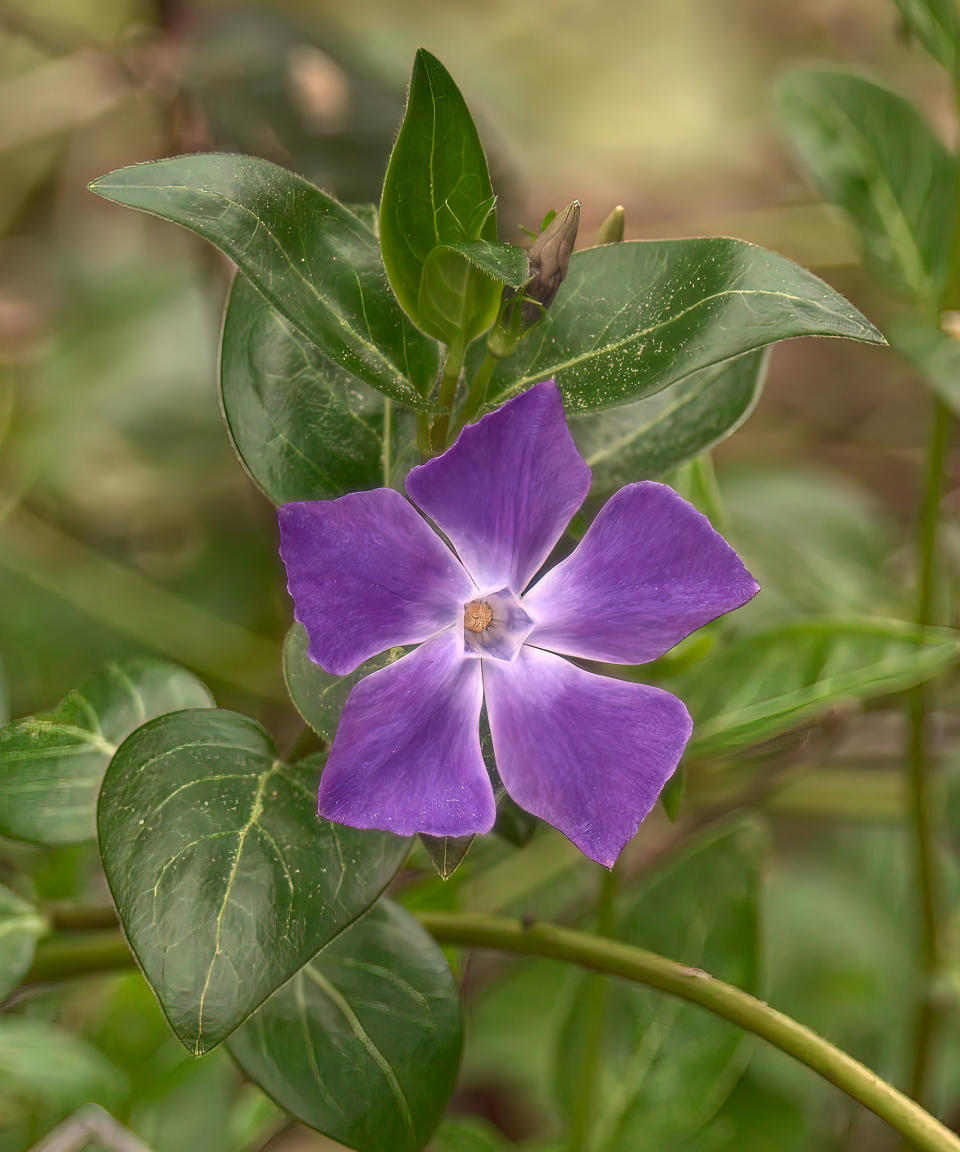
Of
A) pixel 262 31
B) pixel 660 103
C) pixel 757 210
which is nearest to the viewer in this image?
pixel 262 31

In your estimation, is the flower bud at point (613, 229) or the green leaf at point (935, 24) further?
the green leaf at point (935, 24)

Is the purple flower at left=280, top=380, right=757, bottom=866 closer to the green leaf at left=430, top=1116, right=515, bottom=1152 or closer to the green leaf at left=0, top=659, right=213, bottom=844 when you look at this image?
the green leaf at left=0, top=659, right=213, bottom=844

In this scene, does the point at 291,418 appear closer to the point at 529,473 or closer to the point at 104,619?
the point at 529,473

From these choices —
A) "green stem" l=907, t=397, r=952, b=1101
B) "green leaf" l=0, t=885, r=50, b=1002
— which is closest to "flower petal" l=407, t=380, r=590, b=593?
"green leaf" l=0, t=885, r=50, b=1002

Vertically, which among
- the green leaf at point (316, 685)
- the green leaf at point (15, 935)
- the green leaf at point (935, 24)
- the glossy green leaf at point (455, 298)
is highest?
the green leaf at point (935, 24)

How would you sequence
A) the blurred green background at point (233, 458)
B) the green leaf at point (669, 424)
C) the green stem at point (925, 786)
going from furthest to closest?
1. the blurred green background at point (233, 458)
2. the green stem at point (925, 786)
3. the green leaf at point (669, 424)

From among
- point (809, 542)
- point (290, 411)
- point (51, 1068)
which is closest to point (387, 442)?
point (290, 411)

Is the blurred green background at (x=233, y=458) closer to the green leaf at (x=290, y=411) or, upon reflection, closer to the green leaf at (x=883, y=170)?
the green leaf at (x=883, y=170)

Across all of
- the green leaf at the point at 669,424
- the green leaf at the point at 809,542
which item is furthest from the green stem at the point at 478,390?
the green leaf at the point at 809,542

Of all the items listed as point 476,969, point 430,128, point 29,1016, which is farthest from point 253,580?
point 430,128
